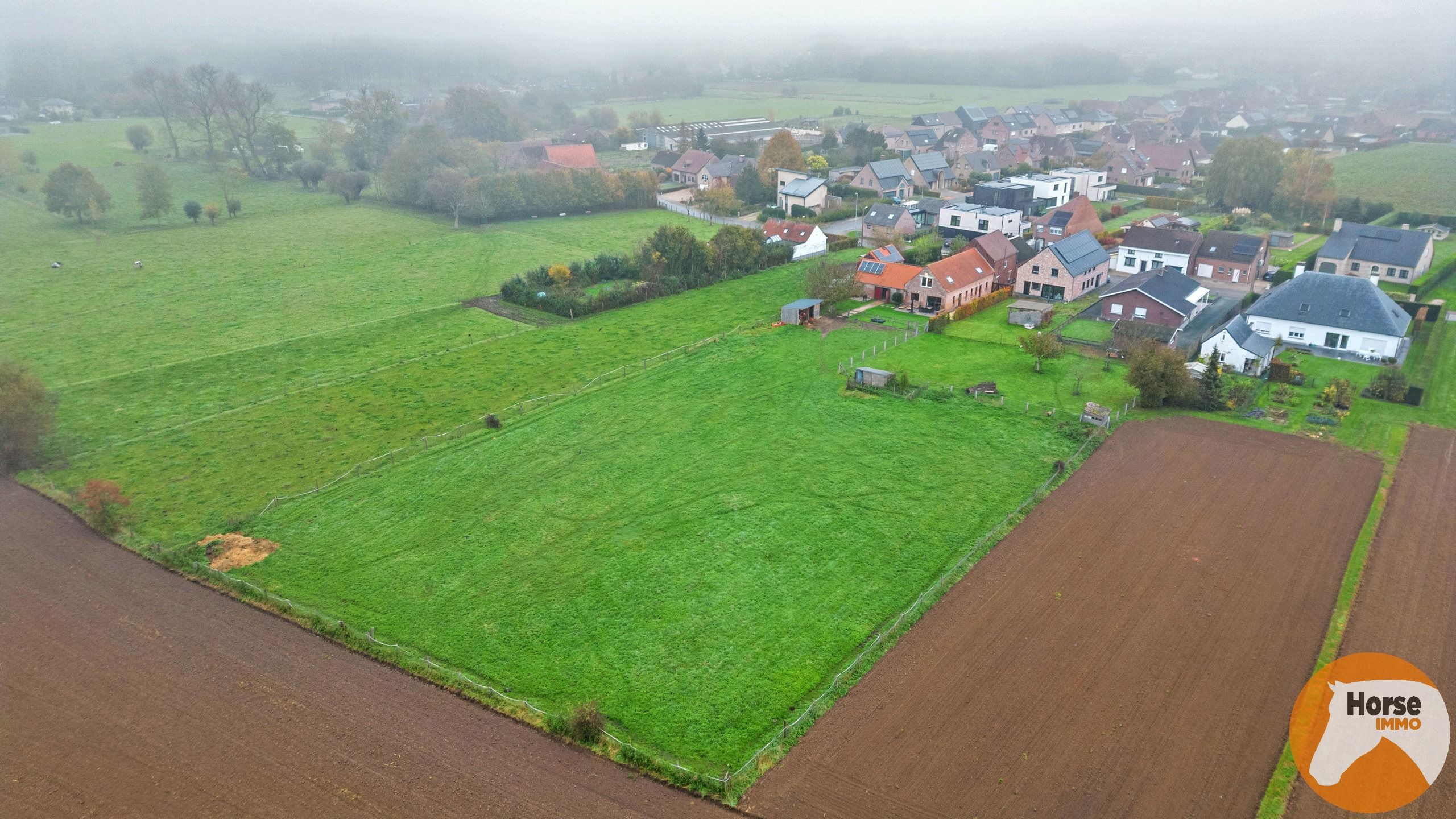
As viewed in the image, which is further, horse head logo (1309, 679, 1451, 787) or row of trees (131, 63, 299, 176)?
row of trees (131, 63, 299, 176)

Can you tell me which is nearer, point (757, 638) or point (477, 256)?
point (757, 638)

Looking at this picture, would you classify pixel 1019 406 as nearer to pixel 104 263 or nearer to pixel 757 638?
pixel 757 638

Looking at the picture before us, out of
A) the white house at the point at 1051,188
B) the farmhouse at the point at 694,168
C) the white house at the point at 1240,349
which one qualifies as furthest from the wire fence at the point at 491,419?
the farmhouse at the point at 694,168

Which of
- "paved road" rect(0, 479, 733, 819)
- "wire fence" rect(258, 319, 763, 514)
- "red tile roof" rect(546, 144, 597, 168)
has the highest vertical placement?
"red tile roof" rect(546, 144, 597, 168)

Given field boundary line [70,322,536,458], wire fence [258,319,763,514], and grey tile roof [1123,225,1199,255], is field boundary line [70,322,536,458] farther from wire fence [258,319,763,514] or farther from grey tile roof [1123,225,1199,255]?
grey tile roof [1123,225,1199,255]

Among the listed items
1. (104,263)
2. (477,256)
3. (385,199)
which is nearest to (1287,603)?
(477,256)

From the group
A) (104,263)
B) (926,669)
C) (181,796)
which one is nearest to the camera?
(181,796)

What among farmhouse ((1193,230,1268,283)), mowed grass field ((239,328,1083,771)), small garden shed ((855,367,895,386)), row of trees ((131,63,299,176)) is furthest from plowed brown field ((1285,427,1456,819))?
row of trees ((131,63,299,176))
